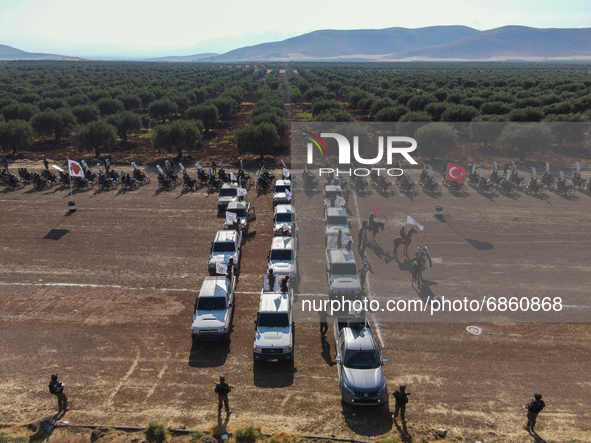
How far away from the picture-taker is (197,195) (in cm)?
2653

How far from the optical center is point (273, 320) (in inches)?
469

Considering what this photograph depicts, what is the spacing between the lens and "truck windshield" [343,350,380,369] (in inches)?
397

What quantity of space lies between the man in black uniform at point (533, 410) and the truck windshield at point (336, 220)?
12.2 m

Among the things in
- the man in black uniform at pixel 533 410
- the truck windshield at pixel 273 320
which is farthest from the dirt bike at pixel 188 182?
the man in black uniform at pixel 533 410

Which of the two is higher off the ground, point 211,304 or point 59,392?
point 211,304

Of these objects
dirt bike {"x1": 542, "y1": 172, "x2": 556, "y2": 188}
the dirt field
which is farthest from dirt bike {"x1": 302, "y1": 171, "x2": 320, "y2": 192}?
dirt bike {"x1": 542, "y1": 172, "x2": 556, "y2": 188}

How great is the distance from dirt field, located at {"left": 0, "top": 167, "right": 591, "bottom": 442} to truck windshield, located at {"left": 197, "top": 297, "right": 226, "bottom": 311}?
40.3 inches

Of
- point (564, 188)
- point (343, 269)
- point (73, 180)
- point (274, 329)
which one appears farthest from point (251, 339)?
point (564, 188)

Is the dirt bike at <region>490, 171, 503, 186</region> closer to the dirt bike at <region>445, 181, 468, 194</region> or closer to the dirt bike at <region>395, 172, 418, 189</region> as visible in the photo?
the dirt bike at <region>445, 181, 468, 194</region>

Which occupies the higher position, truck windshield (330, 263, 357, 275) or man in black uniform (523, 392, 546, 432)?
truck windshield (330, 263, 357, 275)

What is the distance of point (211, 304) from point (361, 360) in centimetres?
536

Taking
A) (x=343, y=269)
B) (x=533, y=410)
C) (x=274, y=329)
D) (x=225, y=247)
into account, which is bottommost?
(x=533, y=410)

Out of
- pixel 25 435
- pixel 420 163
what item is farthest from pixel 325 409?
pixel 420 163

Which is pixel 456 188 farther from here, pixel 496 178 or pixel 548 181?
pixel 548 181
